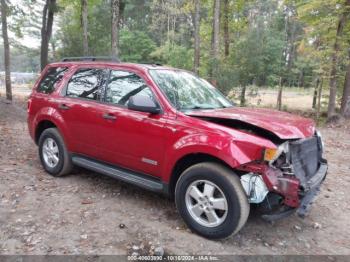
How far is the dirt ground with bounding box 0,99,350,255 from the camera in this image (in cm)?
354

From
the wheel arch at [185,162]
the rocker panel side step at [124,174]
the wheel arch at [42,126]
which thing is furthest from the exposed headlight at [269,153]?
the wheel arch at [42,126]

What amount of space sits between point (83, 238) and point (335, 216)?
3.39 meters

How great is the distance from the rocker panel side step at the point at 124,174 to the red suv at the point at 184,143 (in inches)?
0.6

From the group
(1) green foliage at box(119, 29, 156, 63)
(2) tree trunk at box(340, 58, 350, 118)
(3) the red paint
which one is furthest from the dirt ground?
(1) green foliage at box(119, 29, 156, 63)

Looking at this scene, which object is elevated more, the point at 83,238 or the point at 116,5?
the point at 116,5

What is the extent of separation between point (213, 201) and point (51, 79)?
12.3 ft

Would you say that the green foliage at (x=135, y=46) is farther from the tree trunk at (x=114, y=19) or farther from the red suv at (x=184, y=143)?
the red suv at (x=184, y=143)

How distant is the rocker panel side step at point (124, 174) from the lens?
4.13m

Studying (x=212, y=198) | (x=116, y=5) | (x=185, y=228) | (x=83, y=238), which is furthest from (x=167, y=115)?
(x=116, y=5)

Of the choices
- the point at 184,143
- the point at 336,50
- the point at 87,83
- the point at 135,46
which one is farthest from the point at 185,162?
the point at 135,46

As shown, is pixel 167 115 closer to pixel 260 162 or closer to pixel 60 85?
pixel 260 162

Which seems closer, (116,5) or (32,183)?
(32,183)

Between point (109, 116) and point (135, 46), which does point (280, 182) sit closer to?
point (109, 116)

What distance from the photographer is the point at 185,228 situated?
394 cm
